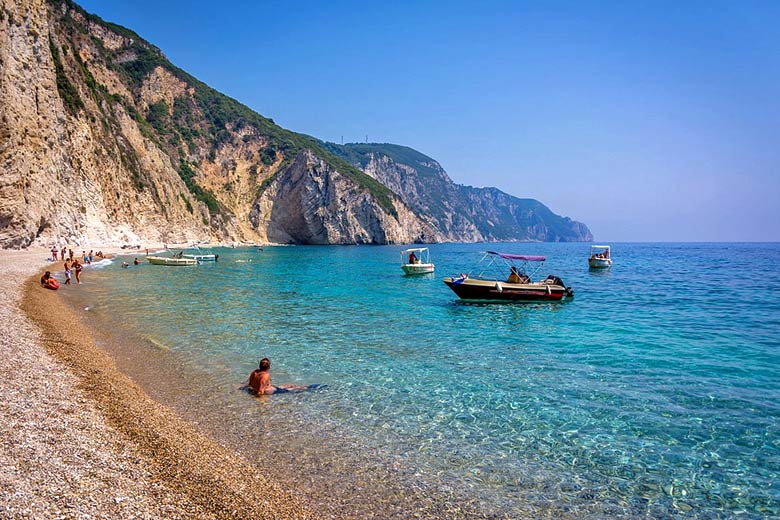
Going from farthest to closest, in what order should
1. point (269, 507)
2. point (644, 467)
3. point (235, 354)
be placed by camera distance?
point (235, 354)
point (644, 467)
point (269, 507)

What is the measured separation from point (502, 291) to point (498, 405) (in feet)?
53.7

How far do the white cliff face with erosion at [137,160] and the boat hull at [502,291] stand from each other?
131 ft

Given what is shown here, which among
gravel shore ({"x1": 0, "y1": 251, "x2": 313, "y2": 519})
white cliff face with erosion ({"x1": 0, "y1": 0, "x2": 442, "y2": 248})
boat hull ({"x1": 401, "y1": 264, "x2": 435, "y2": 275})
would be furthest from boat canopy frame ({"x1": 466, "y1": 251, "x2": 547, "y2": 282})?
white cliff face with erosion ({"x1": 0, "y1": 0, "x2": 442, "y2": 248})

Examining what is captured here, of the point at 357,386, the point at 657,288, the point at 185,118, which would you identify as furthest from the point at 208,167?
the point at 357,386

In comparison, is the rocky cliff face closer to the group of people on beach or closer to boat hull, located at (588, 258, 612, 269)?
the group of people on beach

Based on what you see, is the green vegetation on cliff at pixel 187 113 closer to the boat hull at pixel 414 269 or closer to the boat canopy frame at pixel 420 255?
the boat canopy frame at pixel 420 255

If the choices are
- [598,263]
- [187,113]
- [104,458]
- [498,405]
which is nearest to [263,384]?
[104,458]

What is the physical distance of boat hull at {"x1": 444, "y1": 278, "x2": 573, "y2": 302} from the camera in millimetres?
25453

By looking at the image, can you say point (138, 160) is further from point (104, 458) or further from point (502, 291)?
point (104, 458)

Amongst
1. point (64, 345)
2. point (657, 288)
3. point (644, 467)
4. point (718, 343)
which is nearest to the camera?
point (644, 467)

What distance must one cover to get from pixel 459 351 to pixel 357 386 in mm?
4708

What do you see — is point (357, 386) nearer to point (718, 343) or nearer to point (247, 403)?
point (247, 403)

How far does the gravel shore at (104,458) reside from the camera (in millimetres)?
4875

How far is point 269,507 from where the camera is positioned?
557 cm
